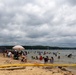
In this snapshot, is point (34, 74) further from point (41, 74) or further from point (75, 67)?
Result: point (75, 67)

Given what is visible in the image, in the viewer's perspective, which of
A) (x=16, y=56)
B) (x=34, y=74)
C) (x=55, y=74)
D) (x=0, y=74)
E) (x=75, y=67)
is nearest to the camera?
(x=0, y=74)

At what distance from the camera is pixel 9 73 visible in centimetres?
1470

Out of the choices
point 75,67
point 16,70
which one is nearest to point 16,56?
point 75,67

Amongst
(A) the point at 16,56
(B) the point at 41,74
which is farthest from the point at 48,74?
(A) the point at 16,56

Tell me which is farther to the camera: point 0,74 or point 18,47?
point 18,47

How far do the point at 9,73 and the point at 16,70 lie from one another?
133 cm

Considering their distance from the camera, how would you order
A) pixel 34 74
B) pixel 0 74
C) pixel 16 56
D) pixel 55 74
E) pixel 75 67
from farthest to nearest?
pixel 16 56, pixel 75 67, pixel 55 74, pixel 34 74, pixel 0 74

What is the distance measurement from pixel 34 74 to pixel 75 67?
1276 cm

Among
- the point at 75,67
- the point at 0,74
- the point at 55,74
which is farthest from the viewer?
the point at 75,67

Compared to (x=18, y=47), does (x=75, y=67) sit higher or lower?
lower

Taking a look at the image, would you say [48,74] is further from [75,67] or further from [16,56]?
[16,56]

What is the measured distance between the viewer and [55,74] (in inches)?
650

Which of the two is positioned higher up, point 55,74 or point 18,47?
point 18,47

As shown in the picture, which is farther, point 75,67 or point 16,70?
point 75,67
